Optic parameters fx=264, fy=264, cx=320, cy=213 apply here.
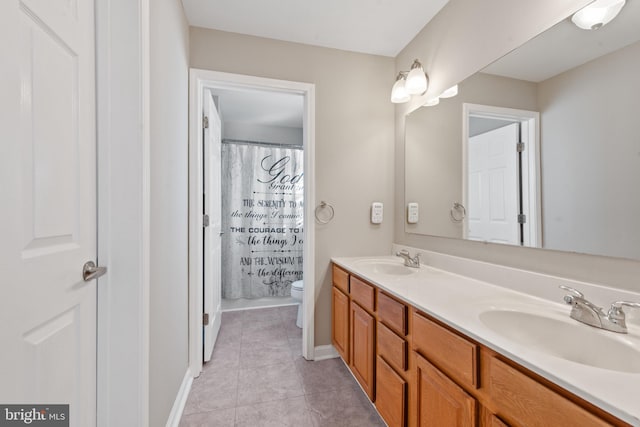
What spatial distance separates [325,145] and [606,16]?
1.50 m

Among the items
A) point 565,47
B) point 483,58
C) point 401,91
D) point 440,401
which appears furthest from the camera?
point 401,91

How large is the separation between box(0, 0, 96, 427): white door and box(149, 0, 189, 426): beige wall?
228mm

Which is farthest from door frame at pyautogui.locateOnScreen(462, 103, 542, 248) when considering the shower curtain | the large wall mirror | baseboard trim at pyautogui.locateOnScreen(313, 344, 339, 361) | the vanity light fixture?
the shower curtain

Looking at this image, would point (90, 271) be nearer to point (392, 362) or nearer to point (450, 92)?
point (392, 362)

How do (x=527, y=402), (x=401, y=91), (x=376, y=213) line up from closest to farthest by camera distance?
(x=527, y=402) → (x=401, y=91) → (x=376, y=213)

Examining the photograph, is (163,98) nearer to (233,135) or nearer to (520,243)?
(520,243)

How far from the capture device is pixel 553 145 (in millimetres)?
1117

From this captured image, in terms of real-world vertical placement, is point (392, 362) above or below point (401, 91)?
below

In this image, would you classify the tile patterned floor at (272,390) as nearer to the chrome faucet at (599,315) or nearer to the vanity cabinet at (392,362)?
the vanity cabinet at (392,362)

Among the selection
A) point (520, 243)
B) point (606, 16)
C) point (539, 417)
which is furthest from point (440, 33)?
point (539, 417)

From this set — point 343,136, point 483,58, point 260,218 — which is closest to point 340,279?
point 343,136

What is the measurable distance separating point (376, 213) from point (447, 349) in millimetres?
1335

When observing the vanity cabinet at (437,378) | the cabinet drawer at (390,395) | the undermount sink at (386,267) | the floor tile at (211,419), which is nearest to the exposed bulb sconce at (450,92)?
the undermount sink at (386,267)

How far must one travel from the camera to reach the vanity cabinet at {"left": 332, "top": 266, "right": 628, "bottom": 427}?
2.00 ft
